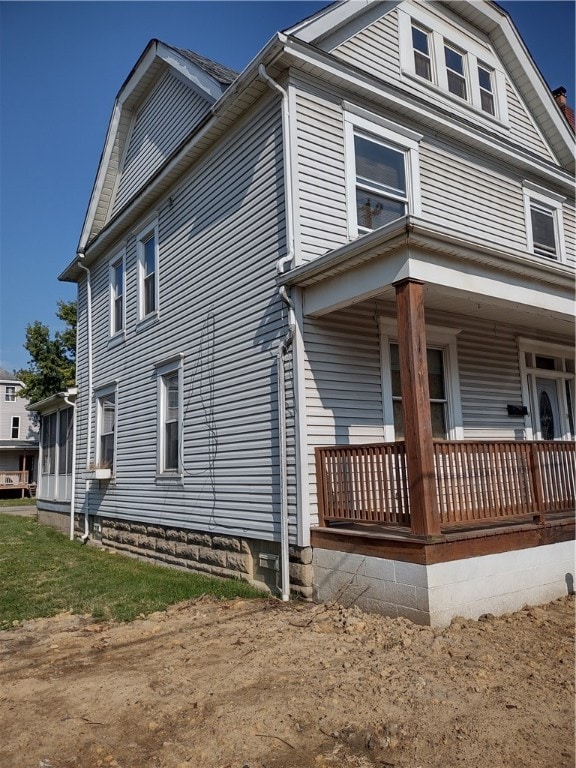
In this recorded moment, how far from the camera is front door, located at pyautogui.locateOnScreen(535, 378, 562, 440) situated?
10.4 m

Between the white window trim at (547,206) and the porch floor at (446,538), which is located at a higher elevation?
the white window trim at (547,206)

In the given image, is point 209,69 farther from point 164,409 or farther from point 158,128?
point 164,409

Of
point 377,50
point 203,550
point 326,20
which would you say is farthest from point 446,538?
point 377,50

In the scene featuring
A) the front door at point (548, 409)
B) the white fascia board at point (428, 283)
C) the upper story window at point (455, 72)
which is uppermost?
the upper story window at point (455, 72)

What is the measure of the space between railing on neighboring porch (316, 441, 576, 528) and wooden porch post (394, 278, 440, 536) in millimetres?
227

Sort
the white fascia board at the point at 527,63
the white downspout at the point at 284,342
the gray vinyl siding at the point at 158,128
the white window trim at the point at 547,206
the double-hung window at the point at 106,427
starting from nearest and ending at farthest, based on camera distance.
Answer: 1. the white downspout at the point at 284,342
2. the gray vinyl siding at the point at 158,128
3. the white fascia board at the point at 527,63
4. the white window trim at the point at 547,206
5. the double-hung window at the point at 106,427

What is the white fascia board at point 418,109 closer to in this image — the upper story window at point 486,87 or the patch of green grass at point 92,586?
the upper story window at point 486,87

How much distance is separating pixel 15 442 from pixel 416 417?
36.7 metres

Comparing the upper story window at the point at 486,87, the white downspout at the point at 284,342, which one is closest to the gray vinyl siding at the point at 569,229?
the upper story window at the point at 486,87

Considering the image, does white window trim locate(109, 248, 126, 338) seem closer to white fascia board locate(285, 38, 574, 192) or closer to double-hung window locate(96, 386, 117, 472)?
double-hung window locate(96, 386, 117, 472)

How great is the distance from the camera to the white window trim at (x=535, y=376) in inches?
386

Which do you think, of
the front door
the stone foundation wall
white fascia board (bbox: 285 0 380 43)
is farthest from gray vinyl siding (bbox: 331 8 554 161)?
the stone foundation wall

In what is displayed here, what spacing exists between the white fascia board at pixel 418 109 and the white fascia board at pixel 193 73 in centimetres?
189

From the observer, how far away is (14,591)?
25.5 ft
